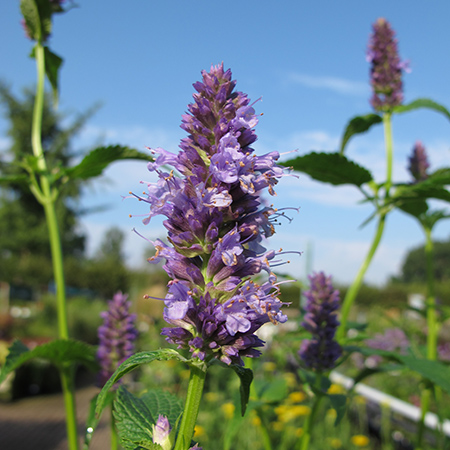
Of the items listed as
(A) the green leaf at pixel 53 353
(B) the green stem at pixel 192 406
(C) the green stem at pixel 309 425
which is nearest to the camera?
(B) the green stem at pixel 192 406

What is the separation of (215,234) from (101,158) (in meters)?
1.26

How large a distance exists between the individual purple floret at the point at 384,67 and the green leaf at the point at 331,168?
855 millimetres

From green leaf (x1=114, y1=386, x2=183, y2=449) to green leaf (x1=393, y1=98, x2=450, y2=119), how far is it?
1.93m

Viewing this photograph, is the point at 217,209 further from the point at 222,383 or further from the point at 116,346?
the point at 222,383

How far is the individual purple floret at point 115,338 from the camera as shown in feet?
7.18

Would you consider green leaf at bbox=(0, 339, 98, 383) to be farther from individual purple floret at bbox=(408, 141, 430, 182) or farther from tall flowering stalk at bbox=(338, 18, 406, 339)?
individual purple floret at bbox=(408, 141, 430, 182)

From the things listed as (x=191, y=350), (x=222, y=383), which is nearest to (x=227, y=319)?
(x=191, y=350)

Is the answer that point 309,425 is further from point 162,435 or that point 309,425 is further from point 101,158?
point 101,158

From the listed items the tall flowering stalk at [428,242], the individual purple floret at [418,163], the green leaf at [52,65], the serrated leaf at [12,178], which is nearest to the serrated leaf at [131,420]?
the serrated leaf at [12,178]

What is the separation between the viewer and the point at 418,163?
321cm

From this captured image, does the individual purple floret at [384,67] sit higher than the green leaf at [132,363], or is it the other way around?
the individual purple floret at [384,67]

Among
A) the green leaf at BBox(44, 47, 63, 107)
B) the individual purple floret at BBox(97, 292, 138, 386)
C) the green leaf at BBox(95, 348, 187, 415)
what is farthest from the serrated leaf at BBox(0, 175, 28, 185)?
the green leaf at BBox(95, 348, 187, 415)

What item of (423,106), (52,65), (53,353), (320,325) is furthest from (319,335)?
(52,65)

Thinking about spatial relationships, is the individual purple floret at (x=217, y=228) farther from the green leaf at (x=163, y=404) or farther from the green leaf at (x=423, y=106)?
the green leaf at (x=423, y=106)
